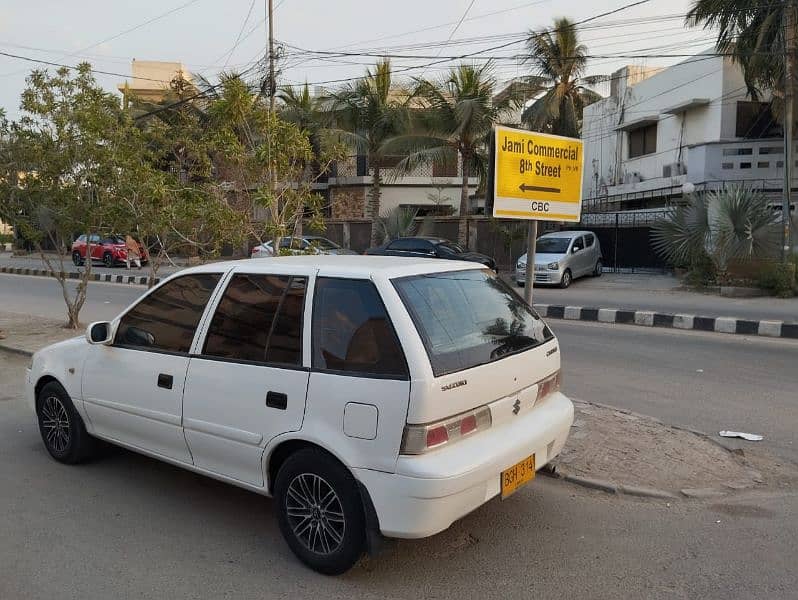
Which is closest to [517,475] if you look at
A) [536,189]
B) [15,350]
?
[536,189]

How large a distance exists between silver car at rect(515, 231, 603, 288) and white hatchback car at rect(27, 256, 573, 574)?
16.0 meters

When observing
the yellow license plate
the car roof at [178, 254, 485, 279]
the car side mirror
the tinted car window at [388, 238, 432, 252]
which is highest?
the tinted car window at [388, 238, 432, 252]

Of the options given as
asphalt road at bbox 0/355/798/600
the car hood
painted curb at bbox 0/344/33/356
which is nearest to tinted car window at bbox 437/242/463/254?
the car hood

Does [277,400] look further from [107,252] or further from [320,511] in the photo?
[107,252]

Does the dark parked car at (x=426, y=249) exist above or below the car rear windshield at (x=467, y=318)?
above

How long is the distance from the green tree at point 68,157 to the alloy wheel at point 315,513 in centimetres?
834

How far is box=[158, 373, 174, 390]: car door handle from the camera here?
4.19m

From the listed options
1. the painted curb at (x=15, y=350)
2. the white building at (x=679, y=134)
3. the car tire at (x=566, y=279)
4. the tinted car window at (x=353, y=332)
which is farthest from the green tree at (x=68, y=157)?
the white building at (x=679, y=134)

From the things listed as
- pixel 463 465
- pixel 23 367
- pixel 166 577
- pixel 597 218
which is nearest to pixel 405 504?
pixel 463 465

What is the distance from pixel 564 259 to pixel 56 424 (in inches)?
667

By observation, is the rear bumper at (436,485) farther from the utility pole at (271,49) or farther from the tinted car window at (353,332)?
the utility pole at (271,49)

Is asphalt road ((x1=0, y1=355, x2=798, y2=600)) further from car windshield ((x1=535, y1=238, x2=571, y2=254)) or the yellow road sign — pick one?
car windshield ((x1=535, y1=238, x2=571, y2=254))

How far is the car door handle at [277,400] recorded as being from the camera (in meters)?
3.59

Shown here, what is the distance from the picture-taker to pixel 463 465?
3307 millimetres
